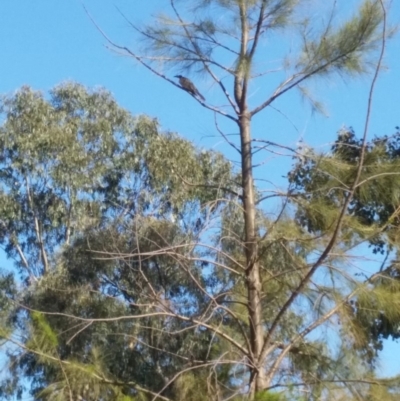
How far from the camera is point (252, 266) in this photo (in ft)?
14.1

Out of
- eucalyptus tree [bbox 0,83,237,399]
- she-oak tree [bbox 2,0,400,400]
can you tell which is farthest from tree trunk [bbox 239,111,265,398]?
eucalyptus tree [bbox 0,83,237,399]

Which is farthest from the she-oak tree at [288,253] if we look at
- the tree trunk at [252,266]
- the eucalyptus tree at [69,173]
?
the eucalyptus tree at [69,173]

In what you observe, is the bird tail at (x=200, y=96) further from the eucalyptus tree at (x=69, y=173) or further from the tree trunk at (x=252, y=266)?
the eucalyptus tree at (x=69, y=173)

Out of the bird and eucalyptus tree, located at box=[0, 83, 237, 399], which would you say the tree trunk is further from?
eucalyptus tree, located at box=[0, 83, 237, 399]

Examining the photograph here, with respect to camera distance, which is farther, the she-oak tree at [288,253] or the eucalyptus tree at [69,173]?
the eucalyptus tree at [69,173]

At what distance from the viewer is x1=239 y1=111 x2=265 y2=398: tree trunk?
414 centimetres

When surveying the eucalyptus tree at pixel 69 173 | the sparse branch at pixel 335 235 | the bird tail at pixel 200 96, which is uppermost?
the eucalyptus tree at pixel 69 173

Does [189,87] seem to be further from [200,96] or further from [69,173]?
[69,173]

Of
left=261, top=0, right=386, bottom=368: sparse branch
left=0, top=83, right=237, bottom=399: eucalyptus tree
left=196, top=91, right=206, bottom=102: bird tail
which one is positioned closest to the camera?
left=261, top=0, right=386, bottom=368: sparse branch

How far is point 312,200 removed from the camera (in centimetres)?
450

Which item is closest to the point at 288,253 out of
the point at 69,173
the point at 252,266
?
the point at 252,266

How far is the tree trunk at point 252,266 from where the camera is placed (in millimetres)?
4141

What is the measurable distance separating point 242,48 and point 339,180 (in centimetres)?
90

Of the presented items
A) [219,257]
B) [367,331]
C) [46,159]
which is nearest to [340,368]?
[367,331]
